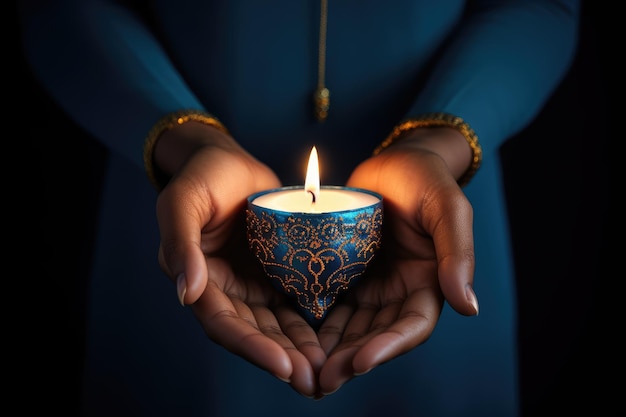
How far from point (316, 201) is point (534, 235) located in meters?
1.09

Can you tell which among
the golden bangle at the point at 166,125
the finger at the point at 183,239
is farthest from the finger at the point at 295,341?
the golden bangle at the point at 166,125

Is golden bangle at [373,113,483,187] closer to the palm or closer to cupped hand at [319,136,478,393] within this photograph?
cupped hand at [319,136,478,393]

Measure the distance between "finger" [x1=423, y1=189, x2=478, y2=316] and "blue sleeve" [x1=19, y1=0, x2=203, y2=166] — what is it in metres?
0.47

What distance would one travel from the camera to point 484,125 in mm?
1131

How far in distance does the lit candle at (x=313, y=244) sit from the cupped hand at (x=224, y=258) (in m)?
0.04

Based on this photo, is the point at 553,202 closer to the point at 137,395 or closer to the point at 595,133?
the point at 595,133

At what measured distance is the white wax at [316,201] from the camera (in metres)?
0.93

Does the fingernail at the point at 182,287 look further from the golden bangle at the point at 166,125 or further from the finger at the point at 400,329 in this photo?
the golden bangle at the point at 166,125

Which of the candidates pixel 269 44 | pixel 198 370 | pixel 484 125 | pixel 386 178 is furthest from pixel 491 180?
pixel 198 370

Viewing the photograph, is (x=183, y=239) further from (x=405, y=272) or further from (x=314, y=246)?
(x=405, y=272)

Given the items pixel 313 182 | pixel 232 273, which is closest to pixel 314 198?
pixel 313 182

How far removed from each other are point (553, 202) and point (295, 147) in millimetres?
942

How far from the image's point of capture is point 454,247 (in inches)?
31.4

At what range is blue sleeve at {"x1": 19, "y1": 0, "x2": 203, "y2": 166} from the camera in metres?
1.11
